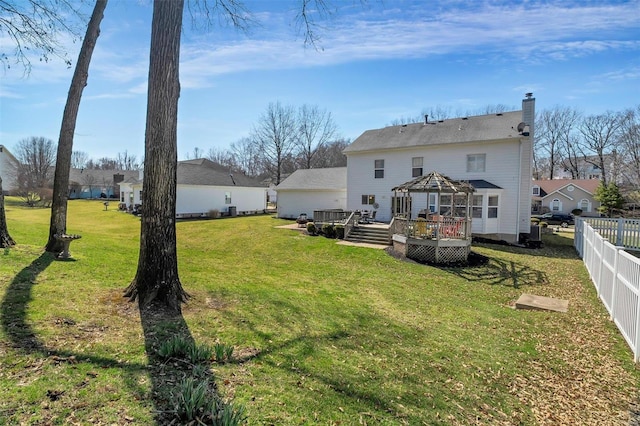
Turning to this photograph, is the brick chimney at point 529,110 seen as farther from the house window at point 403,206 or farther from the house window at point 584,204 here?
the house window at point 584,204

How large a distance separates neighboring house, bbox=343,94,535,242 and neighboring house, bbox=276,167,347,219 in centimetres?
408

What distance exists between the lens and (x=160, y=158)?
5.35m

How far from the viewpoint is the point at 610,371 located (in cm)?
499

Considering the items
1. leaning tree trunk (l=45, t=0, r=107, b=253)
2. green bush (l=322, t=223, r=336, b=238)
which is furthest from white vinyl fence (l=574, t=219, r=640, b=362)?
leaning tree trunk (l=45, t=0, r=107, b=253)

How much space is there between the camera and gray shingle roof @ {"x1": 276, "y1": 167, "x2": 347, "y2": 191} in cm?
2775

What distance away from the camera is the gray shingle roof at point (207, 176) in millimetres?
29922

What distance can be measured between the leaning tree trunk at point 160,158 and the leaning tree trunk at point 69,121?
Answer: 497 centimetres

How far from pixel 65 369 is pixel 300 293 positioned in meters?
5.30

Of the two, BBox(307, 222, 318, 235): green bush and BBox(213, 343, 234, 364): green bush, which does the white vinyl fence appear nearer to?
BBox(213, 343, 234, 364): green bush

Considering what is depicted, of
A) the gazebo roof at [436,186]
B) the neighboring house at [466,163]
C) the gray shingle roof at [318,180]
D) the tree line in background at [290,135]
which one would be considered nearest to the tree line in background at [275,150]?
the tree line in background at [290,135]

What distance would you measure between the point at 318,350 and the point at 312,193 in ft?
77.1

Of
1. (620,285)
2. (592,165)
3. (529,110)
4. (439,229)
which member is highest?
(592,165)

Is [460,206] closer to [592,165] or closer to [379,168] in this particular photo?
[379,168]

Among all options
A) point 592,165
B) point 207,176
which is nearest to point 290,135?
point 207,176
